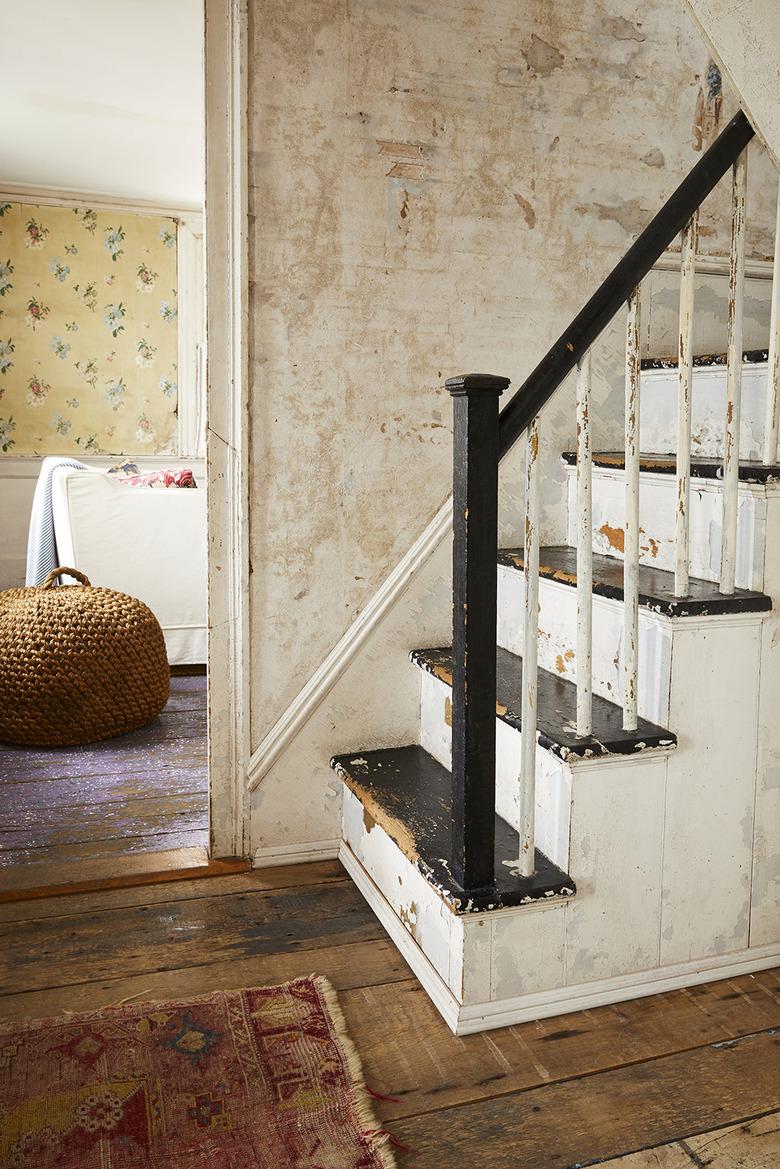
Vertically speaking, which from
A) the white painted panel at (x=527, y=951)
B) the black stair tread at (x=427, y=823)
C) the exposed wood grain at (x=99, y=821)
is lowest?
the exposed wood grain at (x=99, y=821)

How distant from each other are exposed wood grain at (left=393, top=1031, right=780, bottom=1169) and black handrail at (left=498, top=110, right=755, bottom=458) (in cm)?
104

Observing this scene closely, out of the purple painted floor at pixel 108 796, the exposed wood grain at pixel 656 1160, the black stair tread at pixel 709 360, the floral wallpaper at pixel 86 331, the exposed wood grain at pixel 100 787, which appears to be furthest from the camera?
the floral wallpaper at pixel 86 331

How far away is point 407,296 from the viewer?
2.26 meters

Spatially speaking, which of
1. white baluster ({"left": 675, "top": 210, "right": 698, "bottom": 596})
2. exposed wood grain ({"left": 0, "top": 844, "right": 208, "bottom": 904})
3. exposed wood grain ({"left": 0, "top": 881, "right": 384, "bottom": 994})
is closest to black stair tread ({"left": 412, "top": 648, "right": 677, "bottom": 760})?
white baluster ({"left": 675, "top": 210, "right": 698, "bottom": 596})

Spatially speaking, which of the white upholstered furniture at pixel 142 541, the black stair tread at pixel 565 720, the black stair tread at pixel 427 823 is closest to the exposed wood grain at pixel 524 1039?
the black stair tread at pixel 427 823

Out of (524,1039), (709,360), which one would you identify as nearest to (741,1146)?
(524,1039)

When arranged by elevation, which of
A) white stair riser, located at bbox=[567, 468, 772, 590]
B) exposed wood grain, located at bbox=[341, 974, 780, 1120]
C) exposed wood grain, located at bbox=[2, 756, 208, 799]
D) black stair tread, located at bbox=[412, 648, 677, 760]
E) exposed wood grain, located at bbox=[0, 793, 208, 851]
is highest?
white stair riser, located at bbox=[567, 468, 772, 590]

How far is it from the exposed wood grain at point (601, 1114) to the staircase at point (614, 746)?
0.66 feet

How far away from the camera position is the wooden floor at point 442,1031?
1391 mm

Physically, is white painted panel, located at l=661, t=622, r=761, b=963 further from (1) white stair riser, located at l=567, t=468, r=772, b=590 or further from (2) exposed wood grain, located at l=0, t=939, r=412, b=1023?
(2) exposed wood grain, located at l=0, t=939, r=412, b=1023

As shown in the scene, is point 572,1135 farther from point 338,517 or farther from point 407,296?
point 407,296

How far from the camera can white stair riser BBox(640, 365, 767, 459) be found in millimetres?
2066

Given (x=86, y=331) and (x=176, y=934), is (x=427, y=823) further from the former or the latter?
(x=86, y=331)

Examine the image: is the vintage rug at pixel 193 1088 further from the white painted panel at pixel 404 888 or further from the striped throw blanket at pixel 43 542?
the striped throw blanket at pixel 43 542
